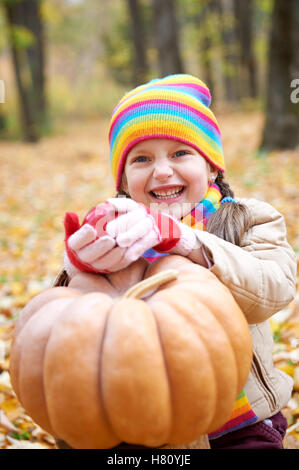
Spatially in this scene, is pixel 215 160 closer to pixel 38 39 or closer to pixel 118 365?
pixel 118 365

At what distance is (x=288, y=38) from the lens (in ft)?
24.1

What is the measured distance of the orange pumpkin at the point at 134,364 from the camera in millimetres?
1123

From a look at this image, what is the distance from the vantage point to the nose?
186 cm

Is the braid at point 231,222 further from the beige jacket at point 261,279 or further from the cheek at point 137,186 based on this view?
the cheek at point 137,186

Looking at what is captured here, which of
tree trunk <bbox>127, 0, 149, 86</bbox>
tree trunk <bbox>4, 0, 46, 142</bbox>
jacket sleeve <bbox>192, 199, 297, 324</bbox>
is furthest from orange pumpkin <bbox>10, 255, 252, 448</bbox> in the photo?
tree trunk <bbox>4, 0, 46, 142</bbox>

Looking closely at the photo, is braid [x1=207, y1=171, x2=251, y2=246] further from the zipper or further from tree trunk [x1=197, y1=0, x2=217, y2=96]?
tree trunk [x1=197, y1=0, x2=217, y2=96]

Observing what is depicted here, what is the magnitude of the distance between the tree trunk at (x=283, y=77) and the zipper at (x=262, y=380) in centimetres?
666

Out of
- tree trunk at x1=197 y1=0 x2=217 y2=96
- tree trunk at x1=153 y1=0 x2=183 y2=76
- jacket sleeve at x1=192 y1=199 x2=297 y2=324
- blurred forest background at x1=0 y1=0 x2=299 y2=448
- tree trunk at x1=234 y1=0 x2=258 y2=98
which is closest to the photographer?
jacket sleeve at x1=192 y1=199 x2=297 y2=324

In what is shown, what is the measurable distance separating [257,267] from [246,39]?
1949cm

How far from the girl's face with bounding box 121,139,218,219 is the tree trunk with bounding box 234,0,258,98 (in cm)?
1867

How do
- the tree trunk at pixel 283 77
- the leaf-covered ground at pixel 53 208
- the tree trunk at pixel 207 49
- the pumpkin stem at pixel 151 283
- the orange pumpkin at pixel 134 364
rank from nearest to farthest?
1. the orange pumpkin at pixel 134 364
2. the pumpkin stem at pixel 151 283
3. the leaf-covered ground at pixel 53 208
4. the tree trunk at pixel 283 77
5. the tree trunk at pixel 207 49

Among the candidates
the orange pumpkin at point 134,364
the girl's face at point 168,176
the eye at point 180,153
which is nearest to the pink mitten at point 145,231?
the orange pumpkin at point 134,364

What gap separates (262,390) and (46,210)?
5991 millimetres
